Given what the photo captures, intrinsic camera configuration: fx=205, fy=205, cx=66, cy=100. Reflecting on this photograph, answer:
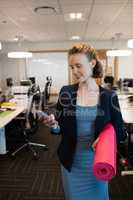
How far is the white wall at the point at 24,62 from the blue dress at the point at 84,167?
6923 millimetres

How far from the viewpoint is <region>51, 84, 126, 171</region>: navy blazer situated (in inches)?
49.4

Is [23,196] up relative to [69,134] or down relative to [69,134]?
down

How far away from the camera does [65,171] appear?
140 centimetres

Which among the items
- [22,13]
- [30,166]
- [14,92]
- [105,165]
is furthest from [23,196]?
[14,92]

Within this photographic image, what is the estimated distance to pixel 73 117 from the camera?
1289 millimetres

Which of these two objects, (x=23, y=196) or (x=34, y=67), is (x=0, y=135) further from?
(x=34, y=67)

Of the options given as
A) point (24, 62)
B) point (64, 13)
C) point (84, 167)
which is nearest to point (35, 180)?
point (84, 167)

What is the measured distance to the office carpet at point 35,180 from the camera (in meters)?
2.41

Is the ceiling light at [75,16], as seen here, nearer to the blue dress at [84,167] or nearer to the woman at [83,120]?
the woman at [83,120]

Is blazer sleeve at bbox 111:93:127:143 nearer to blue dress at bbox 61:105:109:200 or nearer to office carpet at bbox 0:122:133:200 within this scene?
blue dress at bbox 61:105:109:200

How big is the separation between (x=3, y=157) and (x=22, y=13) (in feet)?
8.30

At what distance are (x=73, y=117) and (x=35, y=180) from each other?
71.1 inches

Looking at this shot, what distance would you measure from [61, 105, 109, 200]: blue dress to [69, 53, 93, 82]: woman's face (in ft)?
0.67

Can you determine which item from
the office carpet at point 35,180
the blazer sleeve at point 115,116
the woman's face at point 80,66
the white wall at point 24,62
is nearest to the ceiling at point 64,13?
the woman's face at point 80,66
